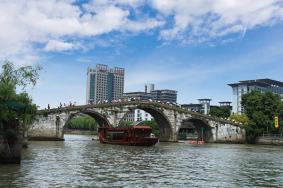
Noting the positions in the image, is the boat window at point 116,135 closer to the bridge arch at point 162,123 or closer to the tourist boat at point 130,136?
the tourist boat at point 130,136

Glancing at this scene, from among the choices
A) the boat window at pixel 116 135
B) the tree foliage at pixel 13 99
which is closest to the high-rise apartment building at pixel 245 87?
the boat window at pixel 116 135

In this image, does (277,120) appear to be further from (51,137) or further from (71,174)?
(71,174)

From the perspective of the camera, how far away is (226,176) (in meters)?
21.1

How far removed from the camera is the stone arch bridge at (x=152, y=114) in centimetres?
6066

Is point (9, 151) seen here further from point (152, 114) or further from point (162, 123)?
point (162, 123)

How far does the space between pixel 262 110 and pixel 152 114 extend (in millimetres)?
18555

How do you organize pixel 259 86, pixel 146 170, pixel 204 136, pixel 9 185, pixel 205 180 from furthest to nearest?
1. pixel 259 86
2. pixel 204 136
3. pixel 146 170
4. pixel 205 180
5. pixel 9 185

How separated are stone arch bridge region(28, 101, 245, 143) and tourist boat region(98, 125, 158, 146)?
6.42 meters

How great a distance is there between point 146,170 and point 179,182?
14.4 feet

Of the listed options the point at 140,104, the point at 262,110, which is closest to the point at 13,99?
the point at 140,104

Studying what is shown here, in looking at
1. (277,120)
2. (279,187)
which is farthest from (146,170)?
(277,120)

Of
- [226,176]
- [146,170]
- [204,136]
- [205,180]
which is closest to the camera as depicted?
[205,180]

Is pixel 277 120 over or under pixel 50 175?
over

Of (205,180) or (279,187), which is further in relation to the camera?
(205,180)
